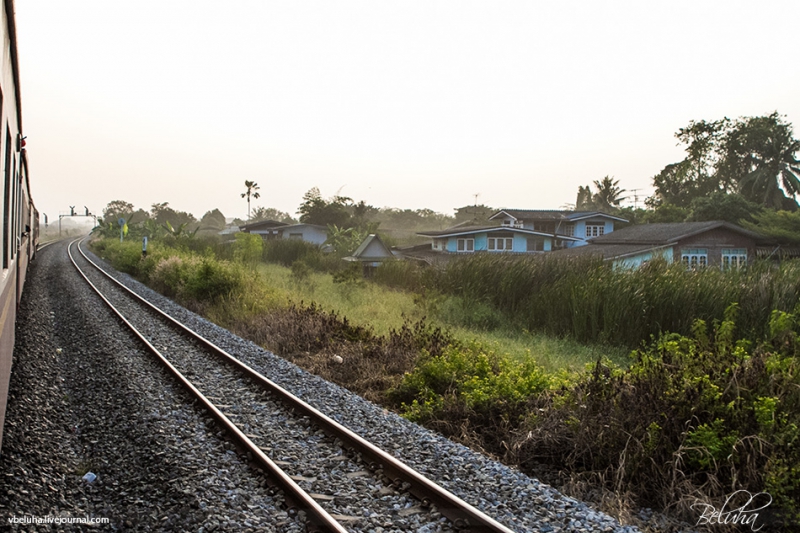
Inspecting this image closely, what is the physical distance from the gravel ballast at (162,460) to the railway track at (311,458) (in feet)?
0.48

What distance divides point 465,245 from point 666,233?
12955 millimetres

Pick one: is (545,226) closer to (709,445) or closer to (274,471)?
(709,445)

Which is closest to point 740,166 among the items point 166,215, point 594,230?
point 594,230

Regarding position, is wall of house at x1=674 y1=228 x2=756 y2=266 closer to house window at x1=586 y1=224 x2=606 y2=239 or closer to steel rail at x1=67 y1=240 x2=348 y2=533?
house window at x1=586 y1=224 x2=606 y2=239

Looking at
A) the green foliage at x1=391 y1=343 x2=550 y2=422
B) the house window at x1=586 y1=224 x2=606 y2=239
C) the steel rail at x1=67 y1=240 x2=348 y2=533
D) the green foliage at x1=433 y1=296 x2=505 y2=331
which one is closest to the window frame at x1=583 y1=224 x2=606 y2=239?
the house window at x1=586 y1=224 x2=606 y2=239

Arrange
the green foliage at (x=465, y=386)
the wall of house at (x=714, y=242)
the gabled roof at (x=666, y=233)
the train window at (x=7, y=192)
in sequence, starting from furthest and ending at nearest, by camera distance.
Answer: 1. the wall of house at (x=714, y=242)
2. the gabled roof at (x=666, y=233)
3. the green foliage at (x=465, y=386)
4. the train window at (x=7, y=192)

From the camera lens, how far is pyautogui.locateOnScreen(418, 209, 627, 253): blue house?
40.2m

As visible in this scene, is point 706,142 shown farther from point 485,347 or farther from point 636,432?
point 636,432

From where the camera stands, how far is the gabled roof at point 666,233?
3172cm

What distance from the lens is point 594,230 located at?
48.6 meters

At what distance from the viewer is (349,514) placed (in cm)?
436

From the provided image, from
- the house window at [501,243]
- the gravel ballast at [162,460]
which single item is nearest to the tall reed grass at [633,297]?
the gravel ballast at [162,460]

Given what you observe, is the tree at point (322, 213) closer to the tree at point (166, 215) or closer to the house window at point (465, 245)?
the house window at point (465, 245)

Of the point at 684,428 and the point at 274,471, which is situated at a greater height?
the point at 684,428
